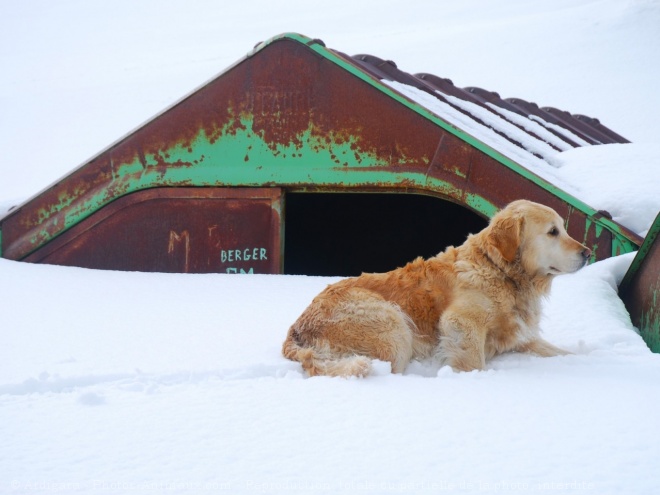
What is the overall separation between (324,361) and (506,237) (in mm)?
1328

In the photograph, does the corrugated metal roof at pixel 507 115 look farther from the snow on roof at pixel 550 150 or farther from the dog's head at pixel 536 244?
the dog's head at pixel 536 244

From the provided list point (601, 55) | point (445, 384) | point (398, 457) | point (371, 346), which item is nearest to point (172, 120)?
point (371, 346)

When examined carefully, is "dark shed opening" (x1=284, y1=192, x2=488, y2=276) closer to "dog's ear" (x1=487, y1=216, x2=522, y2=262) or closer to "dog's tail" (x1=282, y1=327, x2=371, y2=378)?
"dog's ear" (x1=487, y1=216, x2=522, y2=262)

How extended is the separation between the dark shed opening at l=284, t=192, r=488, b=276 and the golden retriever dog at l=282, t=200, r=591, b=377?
4.60 meters

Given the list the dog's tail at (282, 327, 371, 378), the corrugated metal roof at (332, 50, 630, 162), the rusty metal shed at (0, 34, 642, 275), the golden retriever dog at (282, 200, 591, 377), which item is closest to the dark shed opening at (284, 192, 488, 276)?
the corrugated metal roof at (332, 50, 630, 162)

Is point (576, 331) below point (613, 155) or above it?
below

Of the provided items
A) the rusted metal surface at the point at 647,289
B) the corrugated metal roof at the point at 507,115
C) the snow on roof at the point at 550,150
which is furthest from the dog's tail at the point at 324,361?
the corrugated metal roof at the point at 507,115

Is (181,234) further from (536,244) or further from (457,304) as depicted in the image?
(536,244)

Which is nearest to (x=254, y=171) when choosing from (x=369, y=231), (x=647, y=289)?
(x=369, y=231)

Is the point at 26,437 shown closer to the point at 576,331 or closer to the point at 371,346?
the point at 371,346

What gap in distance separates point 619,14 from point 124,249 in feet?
106

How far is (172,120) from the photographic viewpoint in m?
7.23

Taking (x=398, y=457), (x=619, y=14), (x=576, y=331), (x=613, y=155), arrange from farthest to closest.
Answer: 1. (x=619, y=14)
2. (x=613, y=155)
3. (x=576, y=331)
4. (x=398, y=457)

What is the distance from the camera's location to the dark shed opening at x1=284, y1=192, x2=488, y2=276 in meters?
9.34
